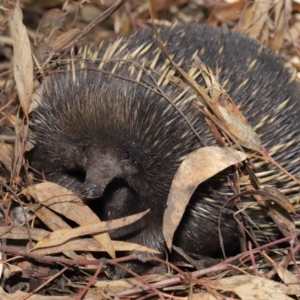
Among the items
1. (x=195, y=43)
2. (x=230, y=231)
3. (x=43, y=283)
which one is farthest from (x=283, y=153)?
(x=43, y=283)

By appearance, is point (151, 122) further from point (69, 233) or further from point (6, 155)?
point (6, 155)

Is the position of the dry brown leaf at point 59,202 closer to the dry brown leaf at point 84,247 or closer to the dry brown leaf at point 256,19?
the dry brown leaf at point 84,247

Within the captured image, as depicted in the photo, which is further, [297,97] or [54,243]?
[297,97]

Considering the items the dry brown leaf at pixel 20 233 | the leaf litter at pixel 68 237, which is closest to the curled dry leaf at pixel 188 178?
the leaf litter at pixel 68 237

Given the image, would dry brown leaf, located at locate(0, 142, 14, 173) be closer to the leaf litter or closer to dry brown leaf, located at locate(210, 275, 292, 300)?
the leaf litter

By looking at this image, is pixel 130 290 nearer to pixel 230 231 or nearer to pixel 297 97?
pixel 230 231
